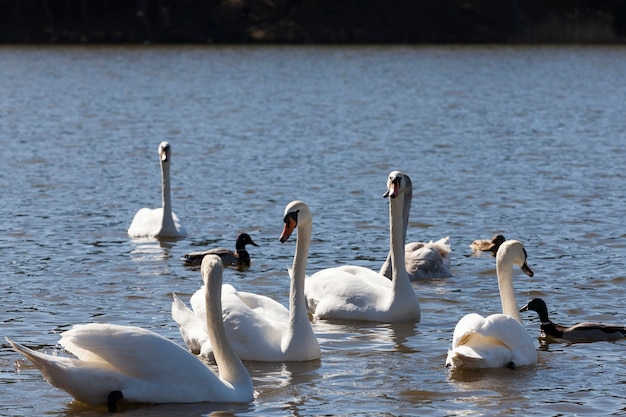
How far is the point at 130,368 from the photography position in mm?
8180

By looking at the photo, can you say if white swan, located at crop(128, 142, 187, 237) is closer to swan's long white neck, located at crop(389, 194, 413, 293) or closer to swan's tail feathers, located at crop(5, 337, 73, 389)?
swan's long white neck, located at crop(389, 194, 413, 293)

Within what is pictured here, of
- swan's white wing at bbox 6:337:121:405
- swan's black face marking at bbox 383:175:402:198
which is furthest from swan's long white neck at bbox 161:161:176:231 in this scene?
swan's white wing at bbox 6:337:121:405

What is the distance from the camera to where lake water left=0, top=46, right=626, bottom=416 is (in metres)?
9.20

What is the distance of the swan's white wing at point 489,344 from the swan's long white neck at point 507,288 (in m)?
0.65

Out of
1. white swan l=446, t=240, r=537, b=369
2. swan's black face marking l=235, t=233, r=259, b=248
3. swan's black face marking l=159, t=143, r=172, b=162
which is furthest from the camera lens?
swan's black face marking l=159, t=143, r=172, b=162

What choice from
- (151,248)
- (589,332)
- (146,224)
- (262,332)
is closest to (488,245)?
(151,248)

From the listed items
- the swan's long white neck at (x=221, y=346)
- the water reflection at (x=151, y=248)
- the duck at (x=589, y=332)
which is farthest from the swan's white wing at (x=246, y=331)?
the water reflection at (x=151, y=248)

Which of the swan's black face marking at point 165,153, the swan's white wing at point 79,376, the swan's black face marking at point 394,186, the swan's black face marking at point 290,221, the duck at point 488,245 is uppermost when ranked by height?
the swan's black face marking at point 165,153

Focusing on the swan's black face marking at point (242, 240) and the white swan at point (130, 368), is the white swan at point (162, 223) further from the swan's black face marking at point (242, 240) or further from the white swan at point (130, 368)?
the white swan at point (130, 368)
